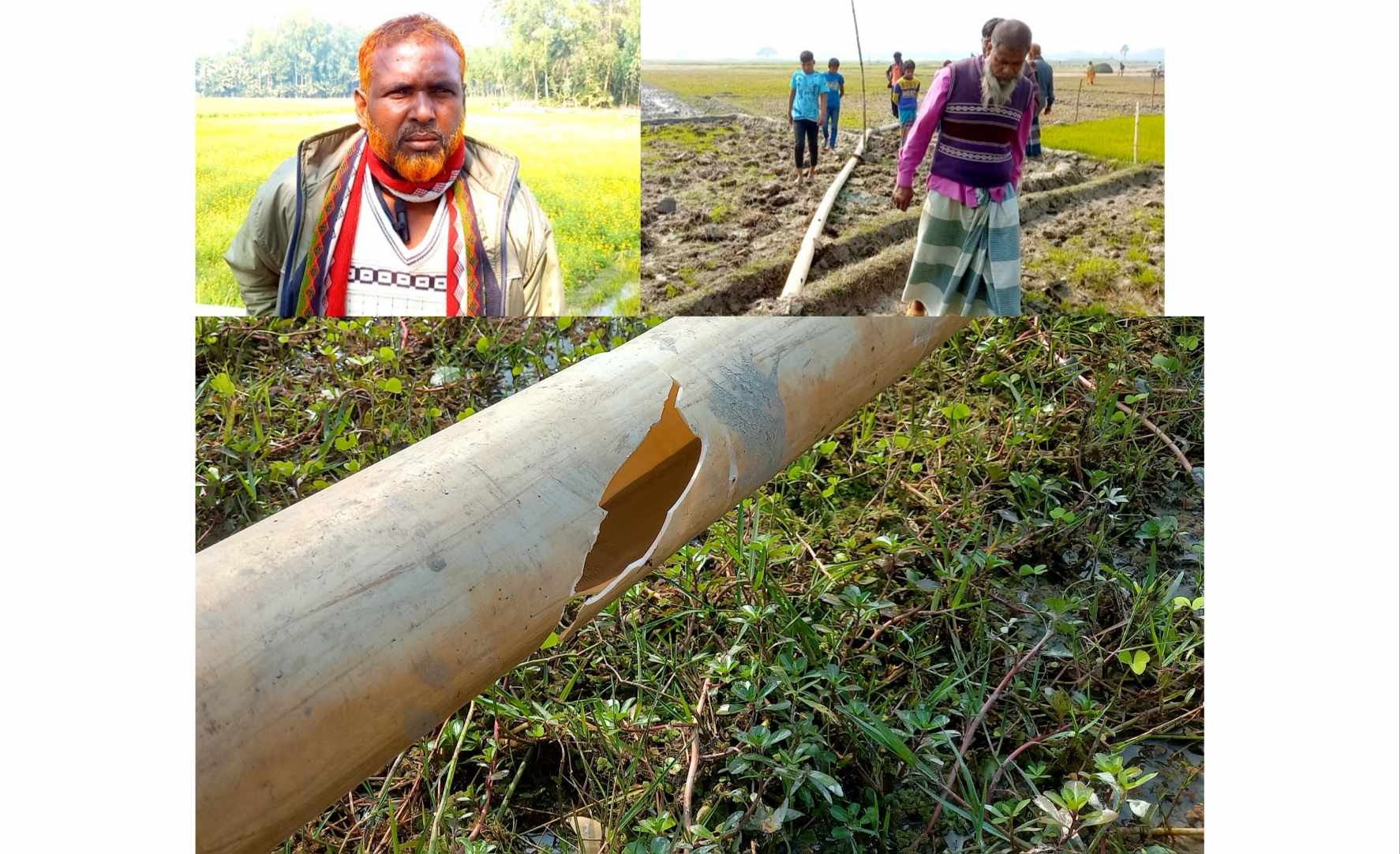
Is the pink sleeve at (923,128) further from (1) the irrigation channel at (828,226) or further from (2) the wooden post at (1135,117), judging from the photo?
(2) the wooden post at (1135,117)

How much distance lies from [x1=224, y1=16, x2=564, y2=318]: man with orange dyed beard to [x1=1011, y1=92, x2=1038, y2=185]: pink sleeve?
2.69 feet

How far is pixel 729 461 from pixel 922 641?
1.82 feet

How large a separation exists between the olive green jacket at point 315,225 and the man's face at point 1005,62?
2.64 ft

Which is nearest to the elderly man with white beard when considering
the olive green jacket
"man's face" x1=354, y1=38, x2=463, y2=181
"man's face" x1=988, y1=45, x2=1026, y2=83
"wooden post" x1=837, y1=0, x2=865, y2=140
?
"man's face" x1=988, y1=45, x2=1026, y2=83

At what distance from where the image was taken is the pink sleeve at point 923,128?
1822mm

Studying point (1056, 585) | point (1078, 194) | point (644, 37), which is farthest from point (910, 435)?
point (644, 37)

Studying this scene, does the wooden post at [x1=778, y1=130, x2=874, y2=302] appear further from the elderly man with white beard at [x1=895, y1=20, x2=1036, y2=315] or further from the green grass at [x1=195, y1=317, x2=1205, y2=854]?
the green grass at [x1=195, y1=317, x2=1205, y2=854]

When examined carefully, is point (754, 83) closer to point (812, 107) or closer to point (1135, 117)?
point (812, 107)

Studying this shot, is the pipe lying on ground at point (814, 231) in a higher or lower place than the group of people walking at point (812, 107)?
lower

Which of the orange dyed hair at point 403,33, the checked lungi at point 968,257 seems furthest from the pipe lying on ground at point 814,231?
the orange dyed hair at point 403,33

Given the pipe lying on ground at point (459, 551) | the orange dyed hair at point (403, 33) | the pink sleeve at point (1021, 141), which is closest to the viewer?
the pipe lying on ground at point (459, 551)

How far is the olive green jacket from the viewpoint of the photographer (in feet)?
5.96

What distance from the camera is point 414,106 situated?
1.79 meters

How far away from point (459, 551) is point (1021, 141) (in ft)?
4.10
